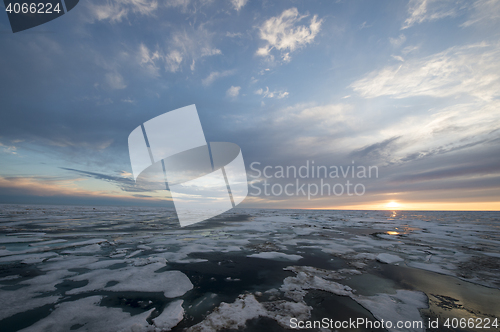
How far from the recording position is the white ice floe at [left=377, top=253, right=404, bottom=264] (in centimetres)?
574

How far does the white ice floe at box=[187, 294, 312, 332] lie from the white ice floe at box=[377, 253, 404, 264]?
418cm

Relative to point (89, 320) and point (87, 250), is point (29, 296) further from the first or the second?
point (87, 250)

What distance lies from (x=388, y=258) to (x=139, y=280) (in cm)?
719

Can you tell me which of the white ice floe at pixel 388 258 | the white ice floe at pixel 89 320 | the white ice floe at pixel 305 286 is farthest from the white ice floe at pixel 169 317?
the white ice floe at pixel 388 258

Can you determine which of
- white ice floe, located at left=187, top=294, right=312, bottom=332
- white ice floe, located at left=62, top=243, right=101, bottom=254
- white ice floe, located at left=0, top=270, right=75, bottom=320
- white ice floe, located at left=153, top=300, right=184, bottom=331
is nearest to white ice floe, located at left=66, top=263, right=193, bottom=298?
white ice floe, located at left=0, top=270, right=75, bottom=320

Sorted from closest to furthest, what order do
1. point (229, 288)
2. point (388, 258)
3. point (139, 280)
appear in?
point (229, 288) → point (139, 280) → point (388, 258)

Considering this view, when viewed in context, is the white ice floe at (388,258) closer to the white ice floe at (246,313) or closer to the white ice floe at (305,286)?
the white ice floe at (305,286)

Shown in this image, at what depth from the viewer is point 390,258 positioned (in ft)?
19.8

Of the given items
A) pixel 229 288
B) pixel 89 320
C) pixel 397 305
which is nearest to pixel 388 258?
pixel 397 305

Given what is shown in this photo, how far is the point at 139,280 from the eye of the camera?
13.7ft

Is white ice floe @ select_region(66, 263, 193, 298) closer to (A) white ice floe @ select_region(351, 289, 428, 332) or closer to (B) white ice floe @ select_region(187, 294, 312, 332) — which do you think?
(B) white ice floe @ select_region(187, 294, 312, 332)

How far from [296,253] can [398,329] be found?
4.15m

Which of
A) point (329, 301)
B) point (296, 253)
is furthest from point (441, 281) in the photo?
point (296, 253)

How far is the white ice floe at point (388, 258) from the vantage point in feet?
18.8
